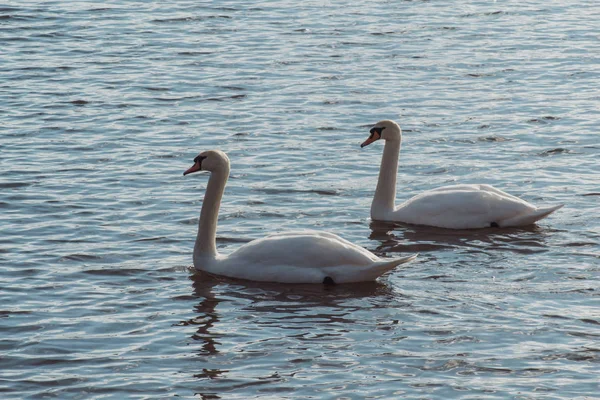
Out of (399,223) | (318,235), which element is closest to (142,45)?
(399,223)

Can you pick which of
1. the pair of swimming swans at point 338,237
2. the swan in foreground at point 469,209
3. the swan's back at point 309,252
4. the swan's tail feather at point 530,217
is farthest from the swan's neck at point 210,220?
the swan's tail feather at point 530,217

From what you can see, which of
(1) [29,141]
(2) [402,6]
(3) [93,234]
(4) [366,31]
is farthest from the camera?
(2) [402,6]

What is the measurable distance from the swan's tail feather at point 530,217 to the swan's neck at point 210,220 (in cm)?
316

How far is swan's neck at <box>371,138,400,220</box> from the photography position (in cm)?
1447

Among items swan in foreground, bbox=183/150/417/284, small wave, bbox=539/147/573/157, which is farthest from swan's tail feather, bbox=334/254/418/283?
small wave, bbox=539/147/573/157

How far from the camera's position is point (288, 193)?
15.2 metres

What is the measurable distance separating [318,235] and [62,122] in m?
7.17

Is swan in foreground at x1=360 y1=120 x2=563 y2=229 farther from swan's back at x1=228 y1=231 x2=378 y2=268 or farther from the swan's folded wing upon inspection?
swan's back at x1=228 y1=231 x2=378 y2=268

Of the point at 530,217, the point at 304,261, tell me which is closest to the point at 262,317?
the point at 304,261

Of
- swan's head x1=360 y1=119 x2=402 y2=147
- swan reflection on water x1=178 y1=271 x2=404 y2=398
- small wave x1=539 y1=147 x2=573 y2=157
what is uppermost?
swan's head x1=360 y1=119 x2=402 y2=147

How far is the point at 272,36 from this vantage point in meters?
24.6

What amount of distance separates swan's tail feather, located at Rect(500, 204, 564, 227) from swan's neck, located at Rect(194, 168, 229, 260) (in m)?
3.16

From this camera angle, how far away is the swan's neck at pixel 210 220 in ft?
41.3

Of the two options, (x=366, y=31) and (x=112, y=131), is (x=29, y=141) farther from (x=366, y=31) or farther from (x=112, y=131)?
(x=366, y=31)
